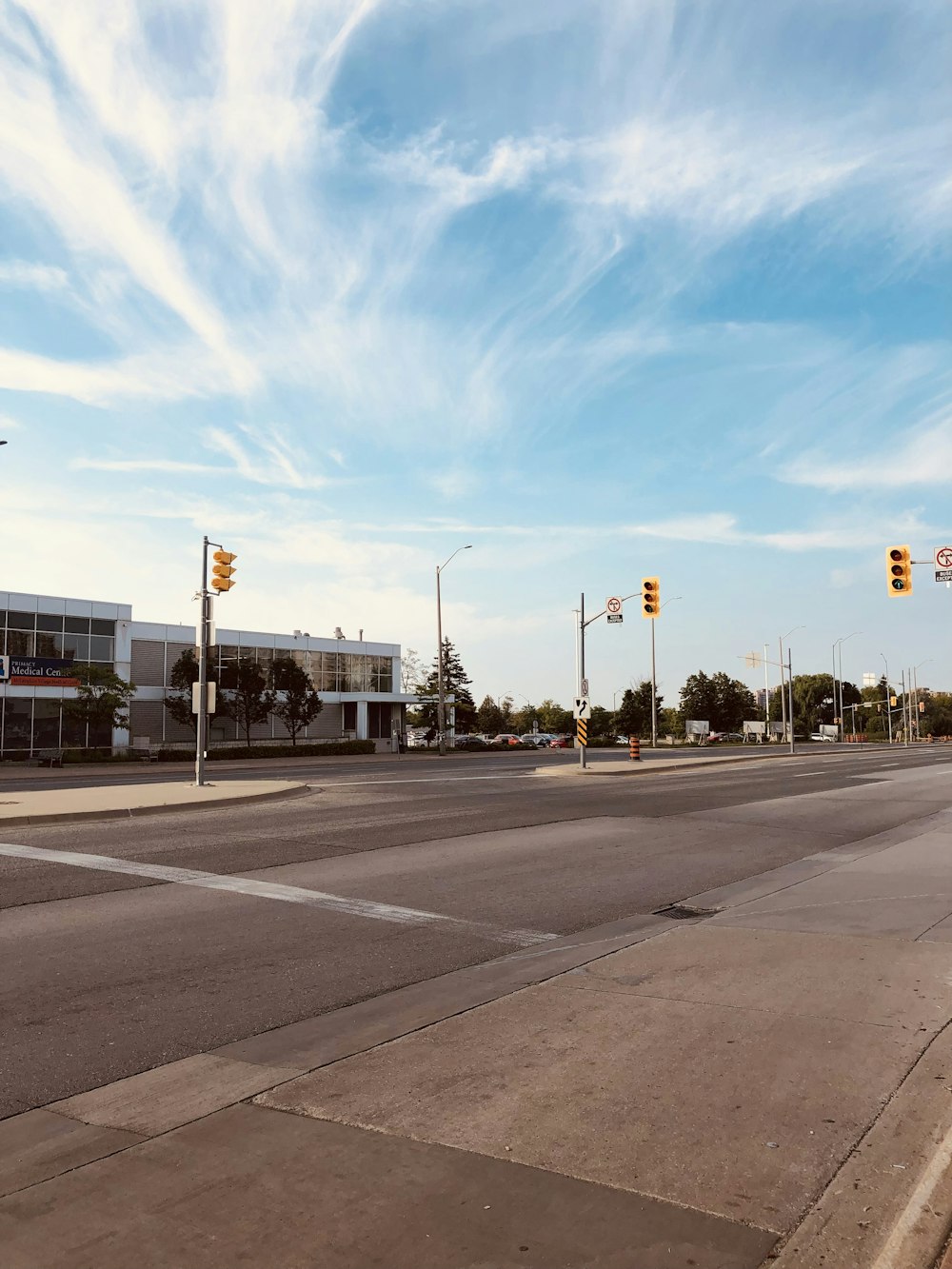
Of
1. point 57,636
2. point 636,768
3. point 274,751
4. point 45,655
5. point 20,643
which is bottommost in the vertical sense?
point 636,768

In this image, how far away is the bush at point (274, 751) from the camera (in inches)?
1826

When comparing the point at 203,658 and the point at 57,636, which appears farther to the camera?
the point at 57,636

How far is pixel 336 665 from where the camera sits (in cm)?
7081

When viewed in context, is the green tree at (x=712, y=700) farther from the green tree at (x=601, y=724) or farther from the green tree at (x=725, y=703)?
the green tree at (x=601, y=724)

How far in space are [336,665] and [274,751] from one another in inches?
761

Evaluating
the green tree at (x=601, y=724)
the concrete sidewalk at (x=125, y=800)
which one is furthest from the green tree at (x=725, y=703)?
the concrete sidewalk at (x=125, y=800)

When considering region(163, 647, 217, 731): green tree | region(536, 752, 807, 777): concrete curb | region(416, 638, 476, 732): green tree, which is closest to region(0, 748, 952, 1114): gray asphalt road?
region(536, 752, 807, 777): concrete curb

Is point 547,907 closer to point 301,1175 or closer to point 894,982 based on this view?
point 894,982

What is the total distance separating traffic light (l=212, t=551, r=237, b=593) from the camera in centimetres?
2191

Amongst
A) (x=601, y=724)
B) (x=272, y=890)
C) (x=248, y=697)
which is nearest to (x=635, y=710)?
(x=601, y=724)

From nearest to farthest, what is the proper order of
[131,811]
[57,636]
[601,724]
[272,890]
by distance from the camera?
[272,890], [131,811], [57,636], [601,724]

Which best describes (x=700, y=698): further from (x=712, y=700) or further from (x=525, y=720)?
(x=525, y=720)

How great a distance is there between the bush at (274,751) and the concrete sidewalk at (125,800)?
2142 cm

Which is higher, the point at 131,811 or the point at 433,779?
the point at 131,811
